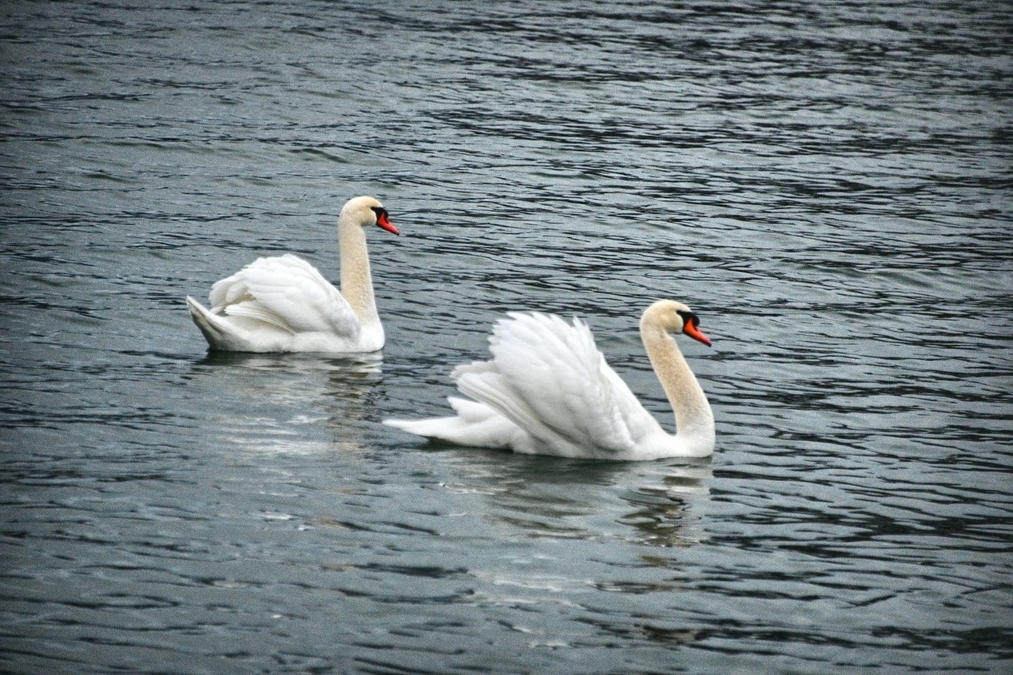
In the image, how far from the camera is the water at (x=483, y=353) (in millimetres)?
8312

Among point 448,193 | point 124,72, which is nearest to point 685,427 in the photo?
point 448,193

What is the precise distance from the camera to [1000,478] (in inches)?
449

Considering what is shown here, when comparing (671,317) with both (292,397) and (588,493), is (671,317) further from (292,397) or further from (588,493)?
(292,397)

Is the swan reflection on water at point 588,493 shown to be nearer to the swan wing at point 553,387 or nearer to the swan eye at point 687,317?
the swan wing at point 553,387

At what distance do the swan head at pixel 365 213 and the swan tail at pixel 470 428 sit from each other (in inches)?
178

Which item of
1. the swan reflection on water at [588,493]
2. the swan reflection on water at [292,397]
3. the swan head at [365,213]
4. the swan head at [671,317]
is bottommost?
the swan reflection on water at [588,493]

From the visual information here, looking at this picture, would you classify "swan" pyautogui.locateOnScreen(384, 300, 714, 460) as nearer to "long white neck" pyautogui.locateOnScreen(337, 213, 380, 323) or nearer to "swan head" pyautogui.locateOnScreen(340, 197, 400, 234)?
"long white neck" pyautogui.locateOnScreen(337, 213, 380, 323)

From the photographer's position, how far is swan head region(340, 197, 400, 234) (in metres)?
15.7

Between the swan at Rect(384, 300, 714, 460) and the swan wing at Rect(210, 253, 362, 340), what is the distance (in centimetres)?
277

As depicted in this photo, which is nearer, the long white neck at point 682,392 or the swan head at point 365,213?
the long white neck at point 682,392

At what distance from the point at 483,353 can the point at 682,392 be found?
2836 millimetres

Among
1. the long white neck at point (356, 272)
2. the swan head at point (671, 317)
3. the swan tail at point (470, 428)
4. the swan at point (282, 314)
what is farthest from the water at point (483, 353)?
the swan head at point (671, 317)

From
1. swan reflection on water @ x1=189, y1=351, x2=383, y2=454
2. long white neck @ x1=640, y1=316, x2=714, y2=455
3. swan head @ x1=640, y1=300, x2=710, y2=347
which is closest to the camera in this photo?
swan reflection on water @ x1=189, y1=351, x2=383, y2=454

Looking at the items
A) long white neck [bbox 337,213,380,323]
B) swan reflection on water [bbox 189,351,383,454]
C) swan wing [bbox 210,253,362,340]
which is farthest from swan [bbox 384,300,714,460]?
long white neck [bbox 337,213,380,323]
